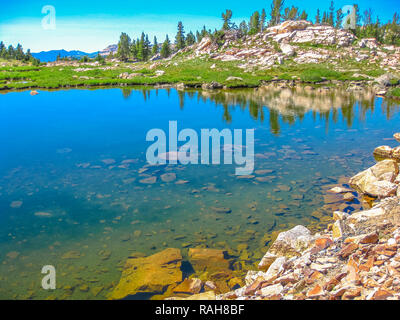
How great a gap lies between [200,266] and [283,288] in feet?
9.85

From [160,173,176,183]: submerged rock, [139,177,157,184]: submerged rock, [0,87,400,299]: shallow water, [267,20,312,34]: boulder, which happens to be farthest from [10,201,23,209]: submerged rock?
[267,20,312,34]: boulder

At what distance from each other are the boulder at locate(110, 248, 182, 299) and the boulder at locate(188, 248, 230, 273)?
44 cm

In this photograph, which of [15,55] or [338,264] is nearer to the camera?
[338,264]

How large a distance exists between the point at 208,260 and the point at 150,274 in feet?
5.70

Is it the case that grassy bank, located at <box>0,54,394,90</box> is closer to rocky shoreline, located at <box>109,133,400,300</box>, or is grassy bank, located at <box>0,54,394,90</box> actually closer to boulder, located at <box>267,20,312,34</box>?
boulder, located at <box>267,20,312,34</box>

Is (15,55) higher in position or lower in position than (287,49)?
higher

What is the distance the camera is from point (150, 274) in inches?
336

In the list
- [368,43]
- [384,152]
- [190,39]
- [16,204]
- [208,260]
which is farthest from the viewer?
[190,39]

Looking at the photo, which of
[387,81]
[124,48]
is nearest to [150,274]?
[387,81]

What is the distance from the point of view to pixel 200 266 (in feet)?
29.4

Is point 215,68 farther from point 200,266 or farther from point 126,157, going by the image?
point 200,266

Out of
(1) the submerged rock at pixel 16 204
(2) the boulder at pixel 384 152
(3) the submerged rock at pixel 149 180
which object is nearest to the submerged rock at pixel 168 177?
(3) the submerged rock at pixel 149 180

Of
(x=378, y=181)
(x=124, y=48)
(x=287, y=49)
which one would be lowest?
(x=378, y=181)

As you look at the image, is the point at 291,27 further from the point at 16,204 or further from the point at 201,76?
the point at 16,204
